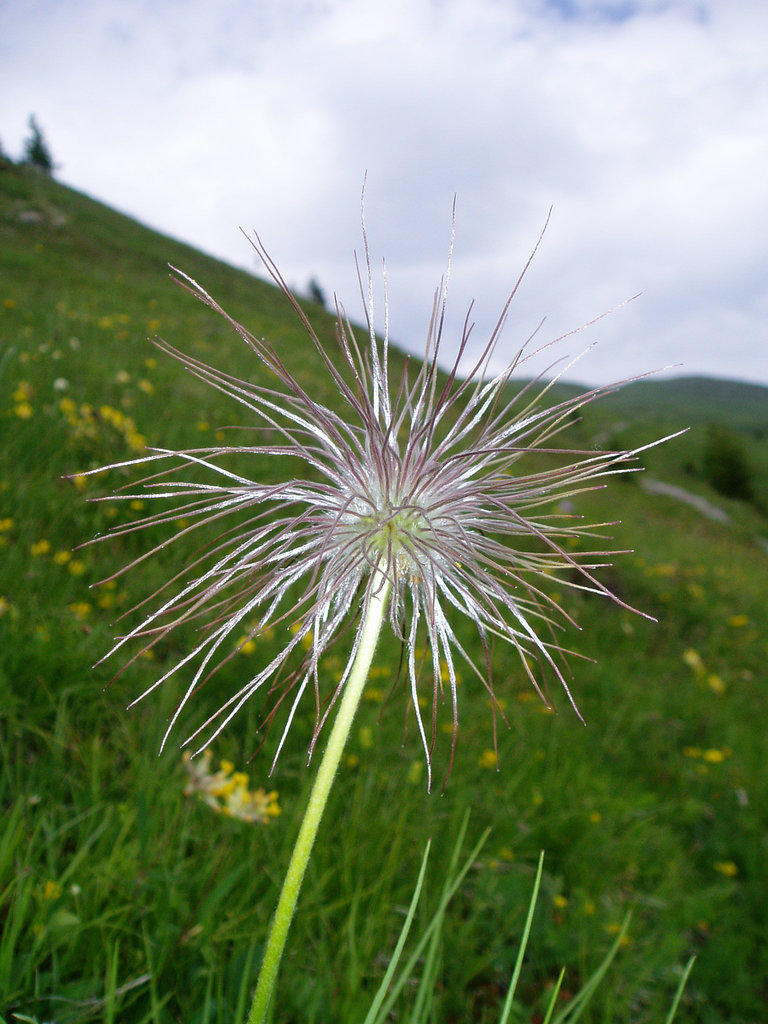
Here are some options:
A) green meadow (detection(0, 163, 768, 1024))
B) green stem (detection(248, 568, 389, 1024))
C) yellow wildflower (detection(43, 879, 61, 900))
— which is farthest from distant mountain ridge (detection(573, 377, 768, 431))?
green stem (detection(248, 568, 389, 1024))

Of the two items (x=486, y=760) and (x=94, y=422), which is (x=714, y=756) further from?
(x=94, y=422)

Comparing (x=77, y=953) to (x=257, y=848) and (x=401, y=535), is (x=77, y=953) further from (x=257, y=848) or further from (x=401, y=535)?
(x=401, y=535)

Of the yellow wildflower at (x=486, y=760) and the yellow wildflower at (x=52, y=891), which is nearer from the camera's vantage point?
the yellow wildflower at (x=52, y=891)

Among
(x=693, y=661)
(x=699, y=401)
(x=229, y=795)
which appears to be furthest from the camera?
(x=699, y=401)

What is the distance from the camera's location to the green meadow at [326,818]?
5.41ft

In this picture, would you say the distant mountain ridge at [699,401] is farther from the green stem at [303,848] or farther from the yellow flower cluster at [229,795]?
the green stem at [303,848]

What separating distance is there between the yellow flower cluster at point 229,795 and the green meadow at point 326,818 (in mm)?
35

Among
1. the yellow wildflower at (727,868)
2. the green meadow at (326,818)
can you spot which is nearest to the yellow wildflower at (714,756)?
the green meadow at (326,818)

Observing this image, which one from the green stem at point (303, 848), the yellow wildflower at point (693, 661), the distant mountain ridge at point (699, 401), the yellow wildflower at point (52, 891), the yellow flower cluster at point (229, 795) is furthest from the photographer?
the distant mountain ridge at point (699, 401)

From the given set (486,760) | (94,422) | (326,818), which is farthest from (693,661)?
(94,422)

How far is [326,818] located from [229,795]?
0.38 meters

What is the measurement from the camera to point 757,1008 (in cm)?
301

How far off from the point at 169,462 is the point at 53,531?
4.44ft

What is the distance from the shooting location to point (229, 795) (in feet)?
7.47
